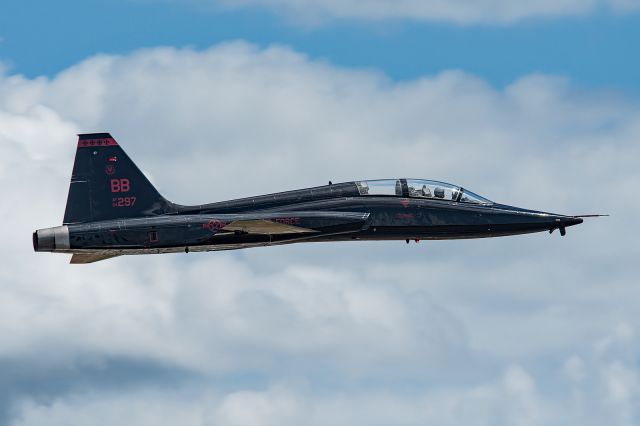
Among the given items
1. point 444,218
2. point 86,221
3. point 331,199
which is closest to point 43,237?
point 86,221

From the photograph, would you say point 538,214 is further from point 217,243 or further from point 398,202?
point 217,243

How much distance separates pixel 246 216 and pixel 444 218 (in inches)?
328

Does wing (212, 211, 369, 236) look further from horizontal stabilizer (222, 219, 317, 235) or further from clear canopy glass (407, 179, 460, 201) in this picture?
clear canopy glass (407, 179, 460, 201)

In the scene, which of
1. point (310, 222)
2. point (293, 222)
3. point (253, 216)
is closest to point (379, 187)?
point (310, 222)

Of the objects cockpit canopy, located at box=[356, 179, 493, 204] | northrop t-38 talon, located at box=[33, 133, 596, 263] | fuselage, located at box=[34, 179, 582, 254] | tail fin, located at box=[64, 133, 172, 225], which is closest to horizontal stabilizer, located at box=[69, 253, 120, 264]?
northrop t-38 talon, located at box=[33, 133, 596, 263]

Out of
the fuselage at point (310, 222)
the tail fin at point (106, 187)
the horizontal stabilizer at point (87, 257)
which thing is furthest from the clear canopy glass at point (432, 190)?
the horizontal stabilizer at point (87, 257)

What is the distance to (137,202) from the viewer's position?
64.6 metres

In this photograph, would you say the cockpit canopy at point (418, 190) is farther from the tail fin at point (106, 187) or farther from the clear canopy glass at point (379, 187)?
the tail fin at point (106, 187)

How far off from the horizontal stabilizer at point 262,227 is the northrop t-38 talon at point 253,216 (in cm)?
4

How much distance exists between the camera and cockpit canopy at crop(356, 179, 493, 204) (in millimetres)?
66000

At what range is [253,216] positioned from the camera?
63406 mm

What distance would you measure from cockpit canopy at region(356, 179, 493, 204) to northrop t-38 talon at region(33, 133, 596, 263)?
41mm

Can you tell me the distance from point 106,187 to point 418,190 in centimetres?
1273

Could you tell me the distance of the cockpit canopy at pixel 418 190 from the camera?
217 ft
